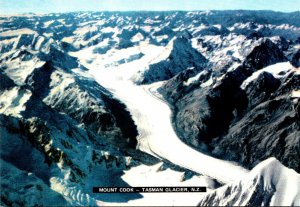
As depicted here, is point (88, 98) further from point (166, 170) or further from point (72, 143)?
point (166, 170)

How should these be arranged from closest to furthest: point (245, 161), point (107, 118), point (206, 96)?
point (245, 161) → point (107, 118) → point (206, 96)

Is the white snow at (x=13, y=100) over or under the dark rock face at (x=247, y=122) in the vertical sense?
over

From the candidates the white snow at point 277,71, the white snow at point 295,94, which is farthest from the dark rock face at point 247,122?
the white snow at point 277,71

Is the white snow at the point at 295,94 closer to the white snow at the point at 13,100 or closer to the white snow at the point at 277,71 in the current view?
the white snow at the point at 277,71

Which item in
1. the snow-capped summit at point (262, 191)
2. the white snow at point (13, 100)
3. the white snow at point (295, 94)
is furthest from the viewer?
the white snow at point (295, 94)

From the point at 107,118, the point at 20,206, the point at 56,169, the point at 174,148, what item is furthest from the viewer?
the point at 107,118

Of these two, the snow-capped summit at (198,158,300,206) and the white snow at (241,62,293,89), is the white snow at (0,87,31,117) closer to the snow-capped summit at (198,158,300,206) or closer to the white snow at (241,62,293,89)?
the snow-capped summit at (198,158,300,206)

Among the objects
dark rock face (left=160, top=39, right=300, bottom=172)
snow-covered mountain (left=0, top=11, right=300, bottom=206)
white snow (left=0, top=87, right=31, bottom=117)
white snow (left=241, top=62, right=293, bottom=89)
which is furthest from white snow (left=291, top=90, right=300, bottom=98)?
white snow (left=0, top=87, right=31, bottom=117)

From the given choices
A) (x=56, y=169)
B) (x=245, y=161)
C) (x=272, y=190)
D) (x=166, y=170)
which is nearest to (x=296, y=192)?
(x=272, y=190)

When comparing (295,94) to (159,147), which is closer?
(159,147)

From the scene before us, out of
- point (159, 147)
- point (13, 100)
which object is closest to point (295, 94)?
point (159, 147)

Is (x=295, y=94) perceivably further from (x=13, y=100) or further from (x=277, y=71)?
(x=13, y=100)
